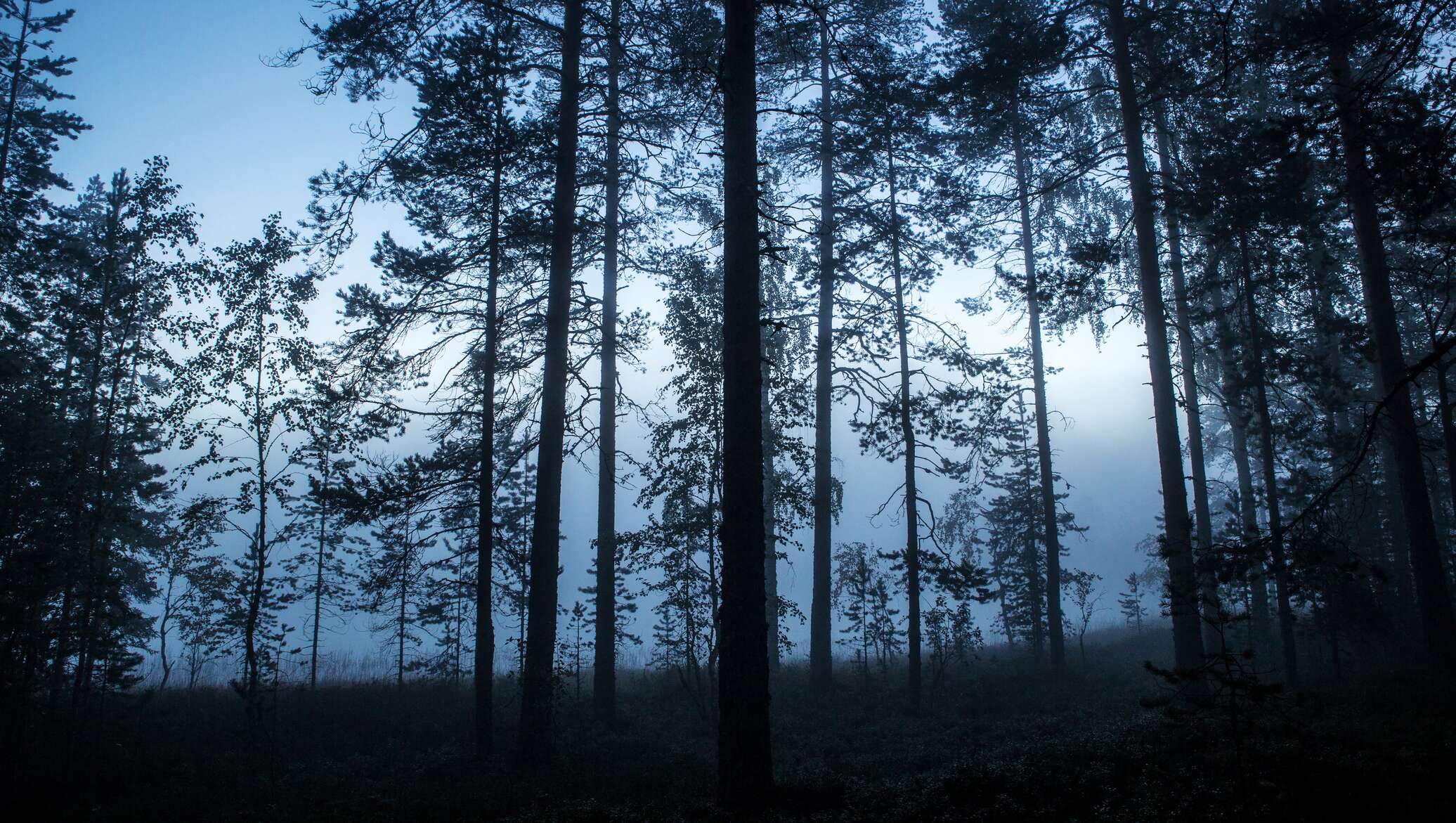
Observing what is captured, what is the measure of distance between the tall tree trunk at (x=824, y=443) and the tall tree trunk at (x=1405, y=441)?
9539mm

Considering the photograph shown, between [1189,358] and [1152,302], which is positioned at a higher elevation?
[1189,358]

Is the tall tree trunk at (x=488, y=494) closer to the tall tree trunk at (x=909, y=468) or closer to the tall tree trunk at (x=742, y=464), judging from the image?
the tall tree trunk at (x=742, y=464)

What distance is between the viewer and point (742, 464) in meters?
7.01

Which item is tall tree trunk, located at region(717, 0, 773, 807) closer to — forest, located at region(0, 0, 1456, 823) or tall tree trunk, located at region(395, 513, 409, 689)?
forest, located at region(0, 0, 1456, 823)

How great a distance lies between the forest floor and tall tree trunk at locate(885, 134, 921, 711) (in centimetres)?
122

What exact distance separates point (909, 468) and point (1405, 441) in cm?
813

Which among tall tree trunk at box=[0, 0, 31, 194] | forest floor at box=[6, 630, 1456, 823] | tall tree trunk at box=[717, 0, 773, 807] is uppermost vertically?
tall tree trunk at box=[0, 0, 31, 194]

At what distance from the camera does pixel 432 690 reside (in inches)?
729

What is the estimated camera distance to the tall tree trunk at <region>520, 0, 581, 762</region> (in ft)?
33.7

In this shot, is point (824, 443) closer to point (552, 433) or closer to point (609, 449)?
point (609, 449)

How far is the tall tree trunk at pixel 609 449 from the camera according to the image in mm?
14375

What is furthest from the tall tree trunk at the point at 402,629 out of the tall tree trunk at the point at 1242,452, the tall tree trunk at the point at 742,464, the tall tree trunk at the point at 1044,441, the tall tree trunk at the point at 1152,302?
the tall tree trunk at the point at 1242,452

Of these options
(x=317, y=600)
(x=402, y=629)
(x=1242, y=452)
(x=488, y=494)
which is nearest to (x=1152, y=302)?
(x=488, y=494)

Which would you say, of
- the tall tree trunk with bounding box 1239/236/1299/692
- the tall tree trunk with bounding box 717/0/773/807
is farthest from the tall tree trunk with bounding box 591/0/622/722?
the tall tree trunk with bounding box 1239/236/1299/692
